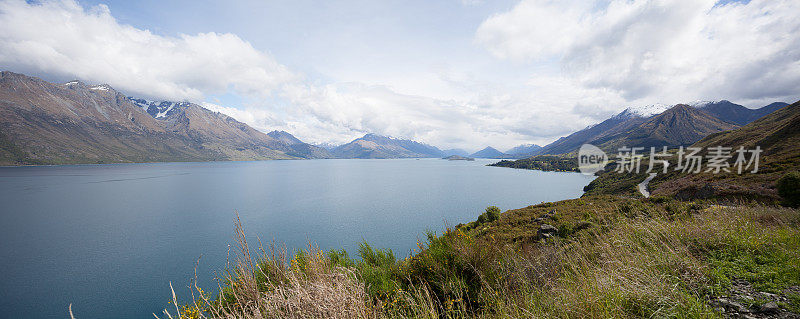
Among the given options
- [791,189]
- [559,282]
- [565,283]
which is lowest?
[791,189]

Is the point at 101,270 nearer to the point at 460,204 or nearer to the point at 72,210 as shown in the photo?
the point at 72,210

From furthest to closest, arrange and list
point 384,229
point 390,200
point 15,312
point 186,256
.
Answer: point 390,200, point 384,229, point 186,256, point 15,312

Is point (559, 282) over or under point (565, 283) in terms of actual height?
under

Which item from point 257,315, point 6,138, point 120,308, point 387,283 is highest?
point 6,138

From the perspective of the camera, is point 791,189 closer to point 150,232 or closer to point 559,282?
point 559,282

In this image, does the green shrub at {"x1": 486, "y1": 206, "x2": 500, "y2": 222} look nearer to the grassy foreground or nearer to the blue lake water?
the blue lake water

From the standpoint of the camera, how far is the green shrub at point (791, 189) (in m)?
18.8

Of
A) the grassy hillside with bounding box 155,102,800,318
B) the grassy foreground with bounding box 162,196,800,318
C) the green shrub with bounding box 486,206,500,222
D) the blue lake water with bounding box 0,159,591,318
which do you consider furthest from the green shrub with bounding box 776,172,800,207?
the blue lake water with bounding box 0,159,591,318

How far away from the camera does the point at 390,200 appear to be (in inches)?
2194

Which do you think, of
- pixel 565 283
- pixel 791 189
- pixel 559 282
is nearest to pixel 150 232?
pixel 559 282

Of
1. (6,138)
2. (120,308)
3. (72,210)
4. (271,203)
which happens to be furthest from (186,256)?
(6,138)

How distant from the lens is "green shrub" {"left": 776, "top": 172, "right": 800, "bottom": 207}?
1877 centimetres

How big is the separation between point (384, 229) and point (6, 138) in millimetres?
325802

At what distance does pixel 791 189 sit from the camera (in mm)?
19312
